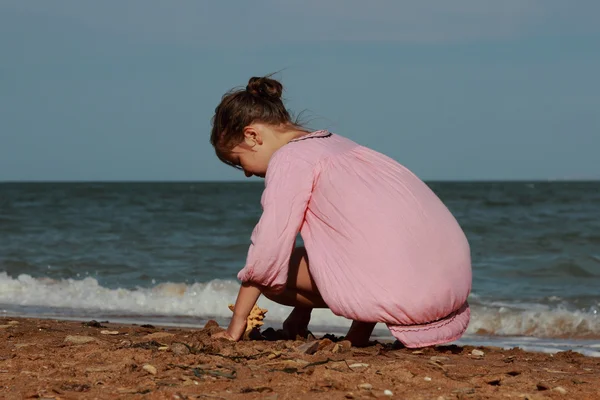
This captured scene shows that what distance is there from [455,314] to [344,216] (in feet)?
2.27

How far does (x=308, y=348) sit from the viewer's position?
341 cm

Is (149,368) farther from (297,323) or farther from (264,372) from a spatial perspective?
(297,323)

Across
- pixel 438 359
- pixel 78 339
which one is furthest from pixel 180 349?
pixel 438 359

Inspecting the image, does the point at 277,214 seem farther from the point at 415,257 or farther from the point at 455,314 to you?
the point at 455,314

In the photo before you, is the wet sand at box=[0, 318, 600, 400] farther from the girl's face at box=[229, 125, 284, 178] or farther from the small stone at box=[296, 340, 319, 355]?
the girl's face at box=[229, 125, 284, 178]

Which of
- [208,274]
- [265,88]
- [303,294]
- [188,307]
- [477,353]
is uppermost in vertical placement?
[265,88]

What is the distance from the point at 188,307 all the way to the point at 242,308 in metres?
3.61

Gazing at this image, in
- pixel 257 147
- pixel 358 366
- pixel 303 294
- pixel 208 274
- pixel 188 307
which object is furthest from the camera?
pixel 208 274

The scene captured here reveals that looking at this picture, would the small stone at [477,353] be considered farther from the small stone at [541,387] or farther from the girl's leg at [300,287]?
the small stone at [541,387]

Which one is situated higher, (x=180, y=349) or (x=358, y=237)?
(x=358, y=237)

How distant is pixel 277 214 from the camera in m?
3.38

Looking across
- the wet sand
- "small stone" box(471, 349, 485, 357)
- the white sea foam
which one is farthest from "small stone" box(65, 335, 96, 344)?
the white sea foam

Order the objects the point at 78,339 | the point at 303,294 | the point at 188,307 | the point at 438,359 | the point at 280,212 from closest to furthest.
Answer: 1. the point at 280,212
2. the point at 438,359
3. the point at 303,294
4. the point at 78,339
5. the point at 188,307

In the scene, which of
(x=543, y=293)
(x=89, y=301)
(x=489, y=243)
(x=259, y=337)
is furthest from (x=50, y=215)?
(x=259, y=337)
